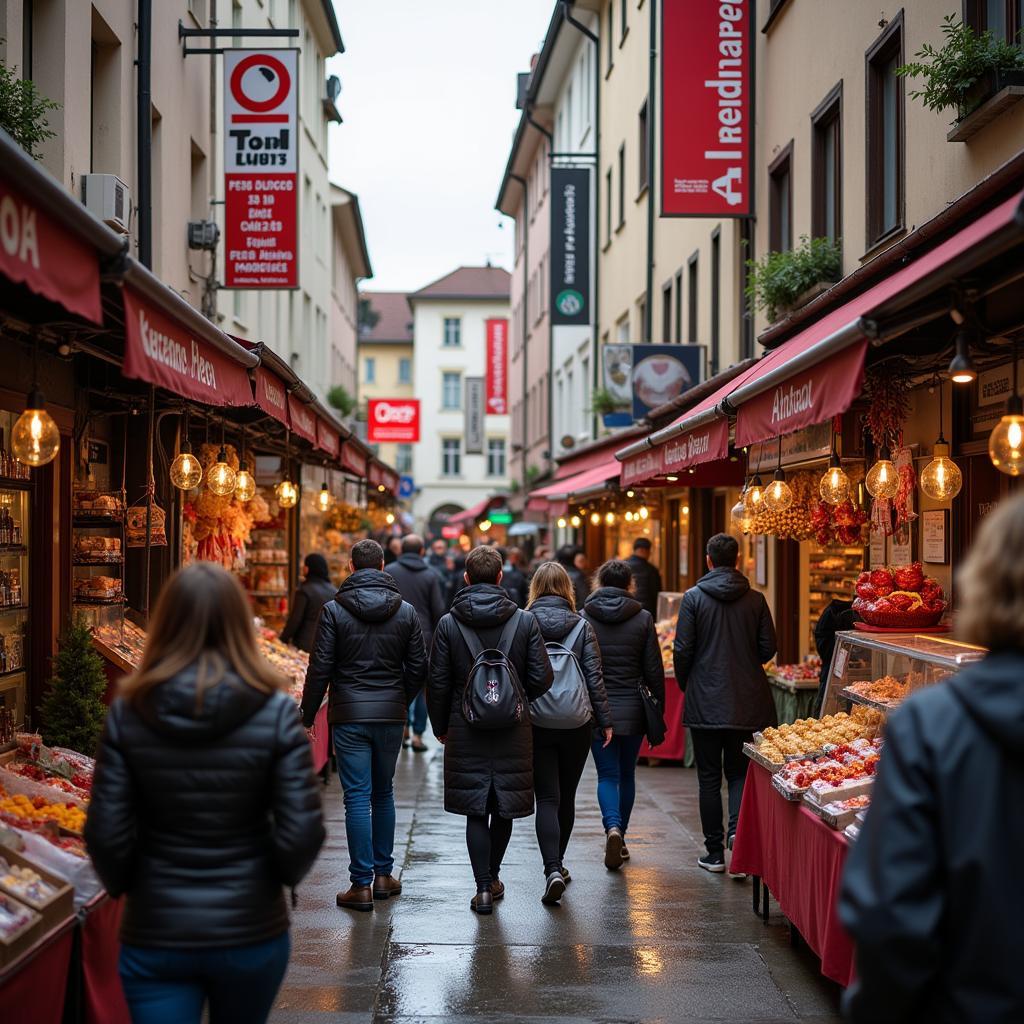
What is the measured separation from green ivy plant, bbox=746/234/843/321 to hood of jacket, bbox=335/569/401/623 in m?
5.91

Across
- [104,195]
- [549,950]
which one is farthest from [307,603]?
[549,950]

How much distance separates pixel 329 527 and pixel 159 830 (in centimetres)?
1895

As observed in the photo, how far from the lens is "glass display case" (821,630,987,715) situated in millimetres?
6781

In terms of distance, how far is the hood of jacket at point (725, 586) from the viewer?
29.3 ft

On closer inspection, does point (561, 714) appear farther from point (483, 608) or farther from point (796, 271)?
point (796, 271)

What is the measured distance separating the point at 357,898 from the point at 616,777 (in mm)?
2082

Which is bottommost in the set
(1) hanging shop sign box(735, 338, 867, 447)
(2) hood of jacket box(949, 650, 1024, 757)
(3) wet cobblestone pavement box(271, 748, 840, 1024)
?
(3) wet cobblestone pavement box(271, 748, 840, 1024)

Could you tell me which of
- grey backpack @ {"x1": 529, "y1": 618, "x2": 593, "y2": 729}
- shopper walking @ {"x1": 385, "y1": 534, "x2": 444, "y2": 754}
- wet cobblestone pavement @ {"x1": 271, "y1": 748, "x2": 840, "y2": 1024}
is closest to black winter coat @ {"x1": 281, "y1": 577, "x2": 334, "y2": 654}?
shopper walking @ {"x1": 385, "y1": 534, "x2": 444, "y2": 754}

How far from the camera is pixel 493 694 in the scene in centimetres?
717

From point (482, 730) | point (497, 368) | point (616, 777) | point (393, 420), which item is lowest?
point (616, 777)

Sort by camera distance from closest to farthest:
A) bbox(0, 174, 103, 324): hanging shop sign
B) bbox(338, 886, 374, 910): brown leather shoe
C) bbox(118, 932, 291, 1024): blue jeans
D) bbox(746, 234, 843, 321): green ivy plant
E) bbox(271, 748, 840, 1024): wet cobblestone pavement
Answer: bbox(118, 932, 291, 1024): blue jeans, bbox(0, 174, 103, 324): hanging shop sign, bbox(271, 748, 840, 1024): wet cobblestone pavement, bbox(338, 886, 374, 910): brown leather shoe, bbox(746, 234, 843, 321): green ivy plant

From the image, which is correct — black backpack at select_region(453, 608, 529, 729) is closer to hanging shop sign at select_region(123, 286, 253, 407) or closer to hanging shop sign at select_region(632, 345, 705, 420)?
hanging shop sign at select_region(123, 286, 253, 407)

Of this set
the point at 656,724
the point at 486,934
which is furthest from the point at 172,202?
the point at 486,934

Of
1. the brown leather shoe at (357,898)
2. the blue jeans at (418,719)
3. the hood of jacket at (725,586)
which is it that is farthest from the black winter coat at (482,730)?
the blue jeans at (418,719)
